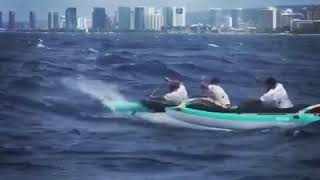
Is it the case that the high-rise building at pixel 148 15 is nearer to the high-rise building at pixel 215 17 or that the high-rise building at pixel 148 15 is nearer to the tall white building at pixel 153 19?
the tall white building at pixel 153 19

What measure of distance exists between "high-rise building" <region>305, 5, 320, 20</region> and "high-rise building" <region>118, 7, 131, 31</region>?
87 centimetres

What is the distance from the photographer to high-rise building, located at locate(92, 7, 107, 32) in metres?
3.20

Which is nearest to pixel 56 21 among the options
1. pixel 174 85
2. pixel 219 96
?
pixel 174 85

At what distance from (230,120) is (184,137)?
0.78ft

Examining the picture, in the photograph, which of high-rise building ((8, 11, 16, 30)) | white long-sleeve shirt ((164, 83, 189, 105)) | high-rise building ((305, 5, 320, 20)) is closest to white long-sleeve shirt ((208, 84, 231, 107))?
white long-sleeve shirt ((164, 83, 189, 105))

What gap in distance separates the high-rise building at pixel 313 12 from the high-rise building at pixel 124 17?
0.87m

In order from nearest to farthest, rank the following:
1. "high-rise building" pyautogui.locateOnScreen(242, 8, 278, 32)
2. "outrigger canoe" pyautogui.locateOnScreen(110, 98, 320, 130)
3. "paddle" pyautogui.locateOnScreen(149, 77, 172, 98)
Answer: "outrigger canoe" pyautogui.locateOnScreen(110, 98, 320, 130), "paddle" pyautogui.locateOnScreen(149, 77, 172, 98), "high-rise building" pyautogui.locateOnScreen(242, 8, 278, 32)

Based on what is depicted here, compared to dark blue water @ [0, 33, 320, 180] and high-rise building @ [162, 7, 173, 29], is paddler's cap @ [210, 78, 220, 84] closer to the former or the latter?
dark blue water @ [0, 33, 320, 180]

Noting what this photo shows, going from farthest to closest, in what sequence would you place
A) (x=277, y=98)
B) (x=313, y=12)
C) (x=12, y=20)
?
(x=12, y=20), (x=313, y=12), (x=277, y=98)

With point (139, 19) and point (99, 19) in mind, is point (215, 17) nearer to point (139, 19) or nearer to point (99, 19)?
point (139, 19)

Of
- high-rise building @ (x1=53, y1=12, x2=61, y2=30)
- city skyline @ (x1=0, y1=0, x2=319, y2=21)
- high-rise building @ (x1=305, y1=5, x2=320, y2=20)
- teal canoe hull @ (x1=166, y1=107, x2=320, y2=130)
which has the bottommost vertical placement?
teal canoe hull @ (x1=166, y1=107, x2=320, y2=130)

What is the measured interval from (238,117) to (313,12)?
644 millimetres

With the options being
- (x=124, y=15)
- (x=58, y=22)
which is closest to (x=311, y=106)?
(x=124, y=15)

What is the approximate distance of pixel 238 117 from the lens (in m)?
3.02
